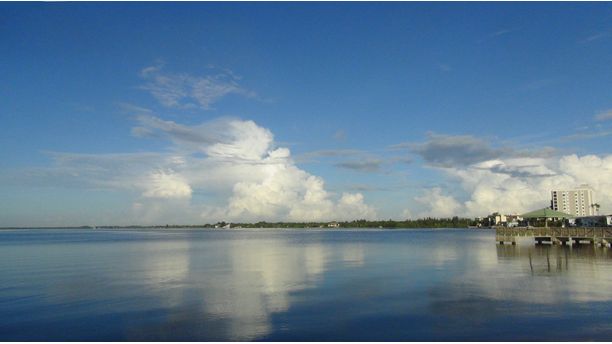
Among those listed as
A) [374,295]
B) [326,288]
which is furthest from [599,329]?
[326,288]

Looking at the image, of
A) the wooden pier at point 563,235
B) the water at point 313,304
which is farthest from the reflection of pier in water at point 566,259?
the wooden pier at point 563,235

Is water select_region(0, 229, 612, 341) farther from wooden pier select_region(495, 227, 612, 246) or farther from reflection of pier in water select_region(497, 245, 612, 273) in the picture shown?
wooden pier select_region(495, 227, 612, 246)

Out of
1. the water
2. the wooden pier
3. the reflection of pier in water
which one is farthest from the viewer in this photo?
the wooden pier

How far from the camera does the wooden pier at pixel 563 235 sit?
55.5 m

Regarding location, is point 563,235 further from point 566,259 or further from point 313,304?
point 313,304

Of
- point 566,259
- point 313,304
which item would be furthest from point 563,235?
point 313,304

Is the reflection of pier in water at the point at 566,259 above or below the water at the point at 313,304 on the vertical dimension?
above

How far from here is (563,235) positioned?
6088 centimetres

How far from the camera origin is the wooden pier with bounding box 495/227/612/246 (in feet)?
182

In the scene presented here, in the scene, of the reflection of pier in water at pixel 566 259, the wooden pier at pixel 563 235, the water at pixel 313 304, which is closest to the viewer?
the water at pixel 313 304

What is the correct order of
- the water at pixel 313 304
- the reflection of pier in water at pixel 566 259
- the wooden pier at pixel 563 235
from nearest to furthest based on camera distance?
the water at pixel 313 304, the reflection of pier in water at pixel 566 259, the wooden pier at pixel 563 235

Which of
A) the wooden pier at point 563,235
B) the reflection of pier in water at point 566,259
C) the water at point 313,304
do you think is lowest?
the water at point 313,304

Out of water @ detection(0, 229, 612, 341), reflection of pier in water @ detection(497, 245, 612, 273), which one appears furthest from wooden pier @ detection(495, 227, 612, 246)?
water @ detection(0, 229, 612, 341)

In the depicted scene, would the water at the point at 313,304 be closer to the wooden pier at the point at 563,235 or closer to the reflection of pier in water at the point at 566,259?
the reflection of pier in water at the point at 566,259
